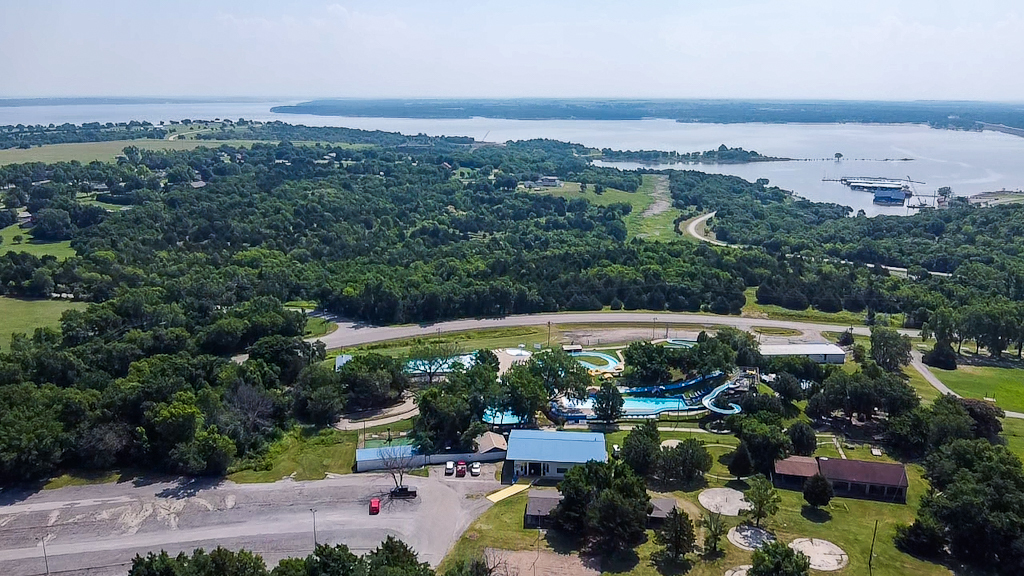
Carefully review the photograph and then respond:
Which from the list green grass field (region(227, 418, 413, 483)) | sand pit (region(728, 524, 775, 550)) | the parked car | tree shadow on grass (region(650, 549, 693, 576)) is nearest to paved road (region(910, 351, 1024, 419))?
sand pit (region(728, 524, 775, 550))

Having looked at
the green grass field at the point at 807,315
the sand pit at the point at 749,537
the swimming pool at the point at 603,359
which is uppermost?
the green grass field at the point at 807,315

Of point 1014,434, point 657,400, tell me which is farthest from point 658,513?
point 1014,434

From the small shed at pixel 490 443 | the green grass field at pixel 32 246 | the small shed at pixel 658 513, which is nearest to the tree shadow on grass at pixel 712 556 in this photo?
the small shed at pixel 658 513

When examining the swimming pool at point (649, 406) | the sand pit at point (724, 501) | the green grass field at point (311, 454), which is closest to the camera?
the sand pit at point (724, 501)

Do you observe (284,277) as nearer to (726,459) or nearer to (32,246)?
(32,246)

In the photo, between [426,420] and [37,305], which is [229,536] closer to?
[426,420]

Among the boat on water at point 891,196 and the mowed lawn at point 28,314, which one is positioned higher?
the boat on water at point 891,196

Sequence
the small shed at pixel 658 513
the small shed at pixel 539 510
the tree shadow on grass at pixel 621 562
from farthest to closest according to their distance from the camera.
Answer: the small shed at pixel 539 510
the small shed at pixel 658 513
the tree shadow on grass at pixel 621 562

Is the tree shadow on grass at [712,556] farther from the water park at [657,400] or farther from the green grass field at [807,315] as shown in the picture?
the green grass field at [807,315]

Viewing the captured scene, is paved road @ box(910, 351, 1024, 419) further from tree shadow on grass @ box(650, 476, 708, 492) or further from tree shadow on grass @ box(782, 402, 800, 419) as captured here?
tree shadow on grass @ box(650, 476, 708, 492)
